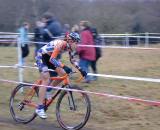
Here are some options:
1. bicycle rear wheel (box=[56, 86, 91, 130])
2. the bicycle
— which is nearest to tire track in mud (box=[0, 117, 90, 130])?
the bicycle

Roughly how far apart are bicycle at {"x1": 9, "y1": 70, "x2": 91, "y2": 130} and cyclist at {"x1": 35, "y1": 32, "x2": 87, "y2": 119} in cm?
12

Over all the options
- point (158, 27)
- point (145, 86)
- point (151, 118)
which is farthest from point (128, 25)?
point (151, 118)

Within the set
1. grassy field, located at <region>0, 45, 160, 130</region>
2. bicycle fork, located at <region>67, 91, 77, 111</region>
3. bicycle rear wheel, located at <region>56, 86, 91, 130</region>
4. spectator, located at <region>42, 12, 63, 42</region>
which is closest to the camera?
bicycle rear wheel, located at <region>56, 86, 91, 130</region>

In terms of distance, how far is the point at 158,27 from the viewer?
140 feet

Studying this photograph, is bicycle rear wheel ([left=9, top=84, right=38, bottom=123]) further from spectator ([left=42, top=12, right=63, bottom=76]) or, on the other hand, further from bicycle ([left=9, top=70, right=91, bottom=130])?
spectator ([left=42, top=12, right=63, bottom=76])

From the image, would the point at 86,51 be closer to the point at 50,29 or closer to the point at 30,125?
the point at 50,29

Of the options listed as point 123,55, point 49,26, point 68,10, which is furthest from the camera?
point 68,10

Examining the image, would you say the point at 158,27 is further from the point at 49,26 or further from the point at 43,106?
the point at 43,106

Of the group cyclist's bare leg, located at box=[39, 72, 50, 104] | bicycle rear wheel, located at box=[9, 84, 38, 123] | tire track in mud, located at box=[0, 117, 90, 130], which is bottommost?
tire track in mud, located at box=[0, 117, 90, 130]

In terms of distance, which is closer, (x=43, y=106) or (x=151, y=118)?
(x=43, y=106)

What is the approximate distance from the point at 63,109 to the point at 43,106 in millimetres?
441

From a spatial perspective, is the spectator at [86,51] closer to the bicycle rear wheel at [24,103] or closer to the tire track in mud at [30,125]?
the bicycle rear wheel at [24,103]

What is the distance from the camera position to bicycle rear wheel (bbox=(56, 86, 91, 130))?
8008mm

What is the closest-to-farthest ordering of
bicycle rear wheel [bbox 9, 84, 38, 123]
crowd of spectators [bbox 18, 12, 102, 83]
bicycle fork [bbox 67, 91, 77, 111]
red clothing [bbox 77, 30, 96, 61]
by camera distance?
bicycle fork [bbox 67, 91, 77, 111] < bicycle rear wheel [bbox 9, 84, 38, 123] < crowd of spectators [bbox 18, 12, 102, 83] < red clothing [bbox 77, 30, 96, 61]
